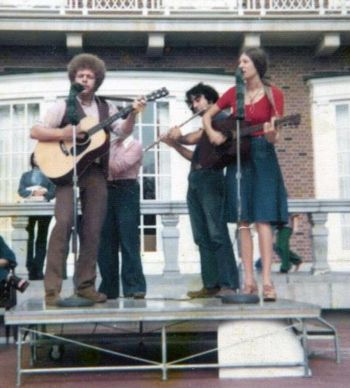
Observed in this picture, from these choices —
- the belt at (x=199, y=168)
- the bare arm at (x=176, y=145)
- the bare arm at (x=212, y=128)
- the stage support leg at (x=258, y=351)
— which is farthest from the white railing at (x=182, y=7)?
the stage support leg at (x=258, y=351)

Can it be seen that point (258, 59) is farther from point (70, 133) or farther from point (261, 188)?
point (70, 133)

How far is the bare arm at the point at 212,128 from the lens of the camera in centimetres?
626

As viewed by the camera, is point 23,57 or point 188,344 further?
point 23,57

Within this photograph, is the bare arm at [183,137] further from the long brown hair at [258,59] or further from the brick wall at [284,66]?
the brick wall at [284,66]

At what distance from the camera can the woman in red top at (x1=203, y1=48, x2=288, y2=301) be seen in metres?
6.05

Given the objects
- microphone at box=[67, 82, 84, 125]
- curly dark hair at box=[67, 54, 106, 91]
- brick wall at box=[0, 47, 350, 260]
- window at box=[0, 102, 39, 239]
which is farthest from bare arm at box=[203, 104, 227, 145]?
window at box=[0, 102, 39, 239]

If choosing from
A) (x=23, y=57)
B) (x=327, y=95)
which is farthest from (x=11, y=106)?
(x=327, y=95)

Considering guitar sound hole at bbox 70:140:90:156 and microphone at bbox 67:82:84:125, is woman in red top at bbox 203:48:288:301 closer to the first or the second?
guitar sound hole at bbox 70:140:90:156

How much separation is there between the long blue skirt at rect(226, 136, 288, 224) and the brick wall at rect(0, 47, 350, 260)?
730 centimetres

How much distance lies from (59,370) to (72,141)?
160 centimetres

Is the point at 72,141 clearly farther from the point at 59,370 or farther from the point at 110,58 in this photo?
the point at 110,58

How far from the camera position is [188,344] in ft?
23.7

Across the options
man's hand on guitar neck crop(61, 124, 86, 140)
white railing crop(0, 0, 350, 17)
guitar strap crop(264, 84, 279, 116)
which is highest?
white railing crop(0, 0, 350, 17)

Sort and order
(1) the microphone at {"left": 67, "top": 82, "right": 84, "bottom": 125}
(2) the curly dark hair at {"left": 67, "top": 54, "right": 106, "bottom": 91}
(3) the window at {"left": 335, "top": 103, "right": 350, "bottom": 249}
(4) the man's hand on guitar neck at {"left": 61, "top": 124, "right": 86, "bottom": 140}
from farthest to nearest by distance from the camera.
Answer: (3) the window at {"left": 335, "top": 103, "right": 350, "bottom": 249}, (2) the curly dark hair at {"left": 67, "top": 54, "right": 106, "bottom": 91}, (4) the man's hand on guitar neck at {"left": 61, "top": 124, "right": 86, "bottom": 140}, (1) the microphone at {"left": 67, "top": 82, "right": 84, "bottom": 125}
